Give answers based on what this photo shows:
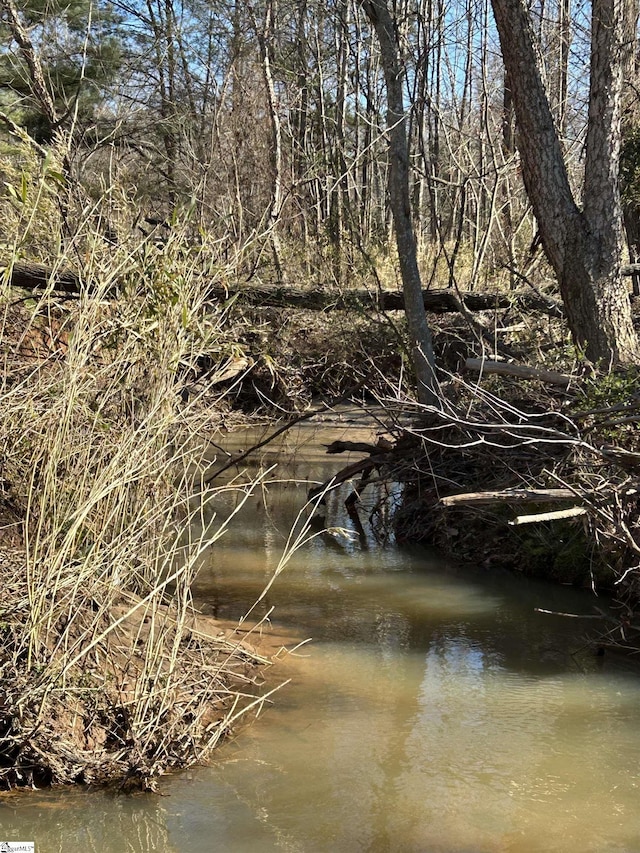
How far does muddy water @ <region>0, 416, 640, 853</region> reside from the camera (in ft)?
11.7

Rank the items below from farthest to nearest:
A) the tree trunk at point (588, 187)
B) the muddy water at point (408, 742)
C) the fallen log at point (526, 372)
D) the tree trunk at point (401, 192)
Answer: the tree trunk at point (401, 192), the tree trunk at point (588, 187), the fallen log at point (526, 372), the muddy water at point (408, 742)

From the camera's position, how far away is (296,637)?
5.76 meters

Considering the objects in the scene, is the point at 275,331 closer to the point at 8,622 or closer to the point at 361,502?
the point at 361,502

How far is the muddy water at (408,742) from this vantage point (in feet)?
11.7

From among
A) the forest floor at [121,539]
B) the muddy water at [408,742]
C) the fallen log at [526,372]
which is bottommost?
the muddy water at [408,742]

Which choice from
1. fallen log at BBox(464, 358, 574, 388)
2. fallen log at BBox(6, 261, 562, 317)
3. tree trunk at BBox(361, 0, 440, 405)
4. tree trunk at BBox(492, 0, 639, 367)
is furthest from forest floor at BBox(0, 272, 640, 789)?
fallen log at BBox(6, 261, 562, 317)

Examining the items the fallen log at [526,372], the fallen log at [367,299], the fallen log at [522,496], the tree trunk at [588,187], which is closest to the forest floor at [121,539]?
the fallen log at [522,496]

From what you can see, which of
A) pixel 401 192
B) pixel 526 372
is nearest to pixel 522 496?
pixel 526 372

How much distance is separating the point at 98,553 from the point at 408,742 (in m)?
1.82

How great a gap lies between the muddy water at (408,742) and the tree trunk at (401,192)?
240cm

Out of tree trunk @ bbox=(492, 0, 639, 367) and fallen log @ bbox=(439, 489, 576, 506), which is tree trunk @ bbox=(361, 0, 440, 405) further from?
fallen log @ bbox=(439, 489, 576, 506)

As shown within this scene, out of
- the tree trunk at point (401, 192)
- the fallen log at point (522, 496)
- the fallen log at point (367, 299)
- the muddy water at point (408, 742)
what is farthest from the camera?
the fallen log at point (367, 299)

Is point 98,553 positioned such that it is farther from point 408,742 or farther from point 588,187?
point 588,187

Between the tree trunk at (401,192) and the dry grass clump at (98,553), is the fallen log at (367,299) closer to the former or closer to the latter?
the tree trunk at (401,192)
